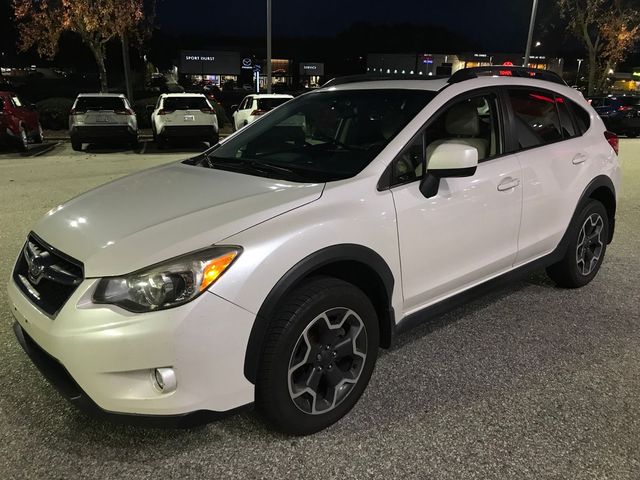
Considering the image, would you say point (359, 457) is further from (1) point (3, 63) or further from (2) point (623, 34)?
(1) point (3, 63)

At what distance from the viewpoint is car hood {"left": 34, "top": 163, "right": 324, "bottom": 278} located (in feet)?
7.48

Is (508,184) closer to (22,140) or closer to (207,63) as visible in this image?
(22,140)

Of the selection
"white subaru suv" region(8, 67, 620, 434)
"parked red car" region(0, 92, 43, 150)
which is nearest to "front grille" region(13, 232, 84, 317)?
"white subaru suv" region(8, 67, 620, 434)

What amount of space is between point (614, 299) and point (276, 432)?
320cm

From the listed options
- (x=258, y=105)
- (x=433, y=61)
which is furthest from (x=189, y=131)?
(x=433, y=61)

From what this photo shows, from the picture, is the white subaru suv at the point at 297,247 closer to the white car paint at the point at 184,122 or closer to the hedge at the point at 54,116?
the white car paint at the point at 184,122

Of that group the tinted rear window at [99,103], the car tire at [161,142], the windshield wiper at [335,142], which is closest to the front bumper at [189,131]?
the car tire at [161,142]

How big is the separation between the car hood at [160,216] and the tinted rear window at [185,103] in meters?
11.6

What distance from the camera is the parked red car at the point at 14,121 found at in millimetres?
12664

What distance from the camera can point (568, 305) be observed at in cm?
429

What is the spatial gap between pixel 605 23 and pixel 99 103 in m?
27.8

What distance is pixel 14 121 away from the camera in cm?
1296

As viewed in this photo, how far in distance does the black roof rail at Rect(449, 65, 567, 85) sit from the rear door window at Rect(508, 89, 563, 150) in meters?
0.15

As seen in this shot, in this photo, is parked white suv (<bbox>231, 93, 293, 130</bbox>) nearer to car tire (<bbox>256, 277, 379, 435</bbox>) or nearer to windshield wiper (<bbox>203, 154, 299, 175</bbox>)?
windshield wiper (<bbox>203, 154, 299, 175</bbox>)
